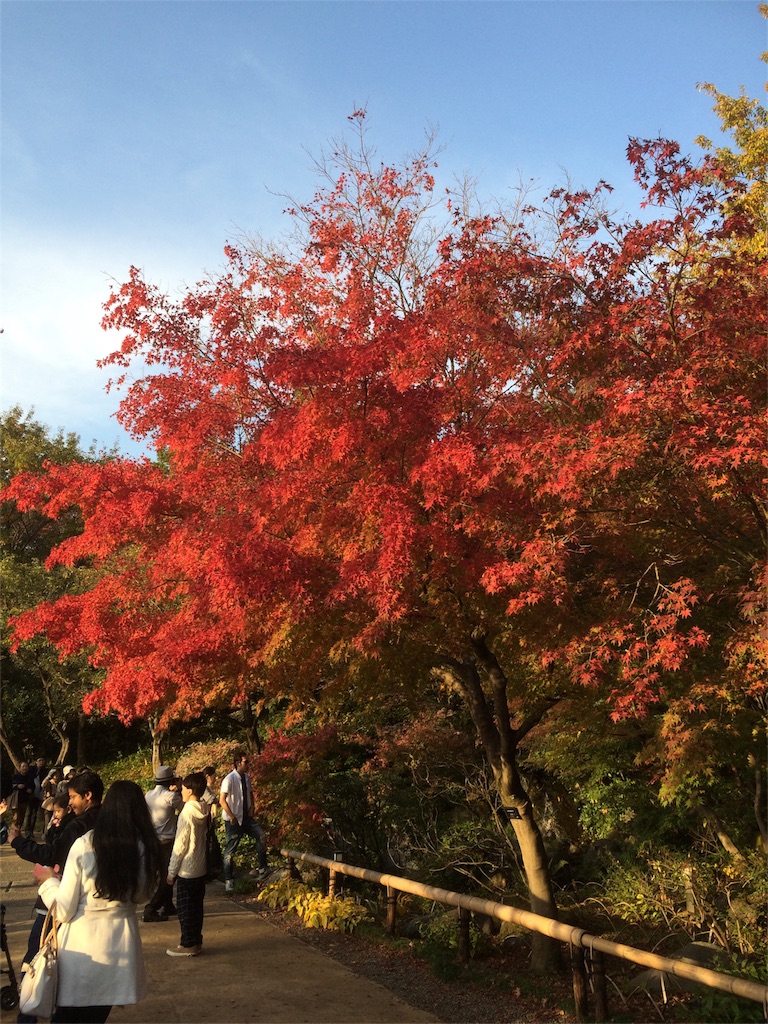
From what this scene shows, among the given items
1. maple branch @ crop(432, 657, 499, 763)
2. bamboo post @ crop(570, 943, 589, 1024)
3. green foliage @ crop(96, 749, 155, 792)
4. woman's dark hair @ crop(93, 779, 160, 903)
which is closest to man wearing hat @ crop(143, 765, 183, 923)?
maple branch @ crop(432, 657, 499, 763)


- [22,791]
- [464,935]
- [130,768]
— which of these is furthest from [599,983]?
[130,768]

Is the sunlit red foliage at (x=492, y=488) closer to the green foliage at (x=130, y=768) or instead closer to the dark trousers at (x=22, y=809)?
the dark trousers at (x=22, y=809)

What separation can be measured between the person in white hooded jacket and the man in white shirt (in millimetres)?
2724

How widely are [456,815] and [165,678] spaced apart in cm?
528

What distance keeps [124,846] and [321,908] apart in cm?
540

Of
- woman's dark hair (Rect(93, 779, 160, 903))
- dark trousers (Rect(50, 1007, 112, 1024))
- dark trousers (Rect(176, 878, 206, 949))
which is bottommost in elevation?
dark trousers (Rect(176, 878, 206, 949))

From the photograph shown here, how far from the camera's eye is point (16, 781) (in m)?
16.7

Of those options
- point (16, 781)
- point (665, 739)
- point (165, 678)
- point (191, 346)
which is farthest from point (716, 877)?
point (16, 781)

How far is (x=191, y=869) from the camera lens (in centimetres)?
772

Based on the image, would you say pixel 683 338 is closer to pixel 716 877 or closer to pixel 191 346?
pixel 191 346

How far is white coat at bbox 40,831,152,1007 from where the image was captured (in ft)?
14.1

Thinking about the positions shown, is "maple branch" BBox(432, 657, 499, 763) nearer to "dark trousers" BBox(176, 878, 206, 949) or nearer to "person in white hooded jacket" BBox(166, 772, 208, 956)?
"person in white hooded jacket" BBox(166, 772, 208, 956)

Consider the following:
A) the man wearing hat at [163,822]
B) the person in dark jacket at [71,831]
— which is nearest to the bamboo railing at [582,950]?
the man wearing hat at [163,822]

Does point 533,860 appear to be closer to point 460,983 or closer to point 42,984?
point 460,983
